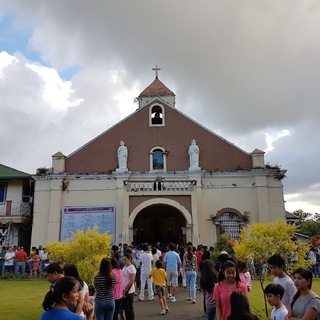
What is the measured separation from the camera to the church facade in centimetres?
2044

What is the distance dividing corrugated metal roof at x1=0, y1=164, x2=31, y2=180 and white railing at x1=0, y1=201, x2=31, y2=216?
5.25 feet

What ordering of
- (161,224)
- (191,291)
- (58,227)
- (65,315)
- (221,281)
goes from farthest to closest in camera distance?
1. (161,224)
2. (58,227)
3. (191,291)
4. (221,281)
5. (65,315)

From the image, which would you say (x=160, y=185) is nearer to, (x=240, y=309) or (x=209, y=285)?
(x=209, y=285)

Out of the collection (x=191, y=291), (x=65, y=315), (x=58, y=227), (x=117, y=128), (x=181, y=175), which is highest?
(x=117, y=128)

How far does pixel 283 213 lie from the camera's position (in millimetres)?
20828

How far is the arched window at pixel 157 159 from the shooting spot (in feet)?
71.7

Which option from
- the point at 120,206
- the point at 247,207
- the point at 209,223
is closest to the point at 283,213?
the point at 247,207

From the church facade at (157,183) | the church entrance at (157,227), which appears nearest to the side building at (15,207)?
the church facade at (157,183)

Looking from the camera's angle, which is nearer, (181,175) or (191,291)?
(191,291)

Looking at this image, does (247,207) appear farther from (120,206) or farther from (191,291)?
(191,291)

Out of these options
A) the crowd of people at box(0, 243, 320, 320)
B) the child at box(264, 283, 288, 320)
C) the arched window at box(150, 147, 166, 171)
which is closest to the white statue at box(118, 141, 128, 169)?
the arched window at box(150, 147, 166, 171)

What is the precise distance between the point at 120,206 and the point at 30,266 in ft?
18.8

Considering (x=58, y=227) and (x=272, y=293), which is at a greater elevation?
(x=58, y=227)

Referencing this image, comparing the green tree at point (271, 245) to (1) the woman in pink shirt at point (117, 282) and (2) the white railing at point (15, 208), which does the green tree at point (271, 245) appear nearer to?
(1) the woman in pink shirt at point (117, 282)
